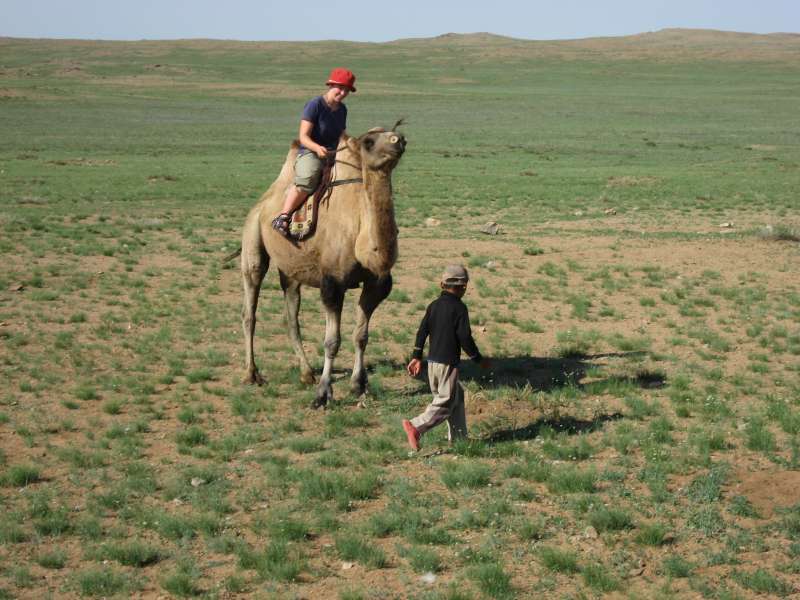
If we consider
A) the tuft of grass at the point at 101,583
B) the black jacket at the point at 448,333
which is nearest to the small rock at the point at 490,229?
the black jacket at the point at 448,333

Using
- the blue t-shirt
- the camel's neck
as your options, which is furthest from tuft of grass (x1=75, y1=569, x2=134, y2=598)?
→ the blue t-shirt

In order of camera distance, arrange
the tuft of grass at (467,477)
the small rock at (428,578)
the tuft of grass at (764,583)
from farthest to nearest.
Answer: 1. the tuft of grass at (467,477)
2. the small rock at (428,578)
3. the tuft of grass at (764,583)

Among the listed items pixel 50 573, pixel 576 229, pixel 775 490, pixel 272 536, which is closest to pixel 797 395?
pixel 775 490

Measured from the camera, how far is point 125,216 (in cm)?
2516

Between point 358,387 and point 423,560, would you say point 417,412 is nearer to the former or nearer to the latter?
point 358,387

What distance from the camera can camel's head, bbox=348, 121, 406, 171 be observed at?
8.78m

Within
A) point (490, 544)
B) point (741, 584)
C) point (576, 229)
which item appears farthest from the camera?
point (576, 229)

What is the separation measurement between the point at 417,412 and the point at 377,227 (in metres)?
1.88

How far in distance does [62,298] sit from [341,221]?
6653 mm

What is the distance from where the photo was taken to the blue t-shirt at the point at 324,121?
10.2m

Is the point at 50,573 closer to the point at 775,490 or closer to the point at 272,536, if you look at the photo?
the point at 272,536

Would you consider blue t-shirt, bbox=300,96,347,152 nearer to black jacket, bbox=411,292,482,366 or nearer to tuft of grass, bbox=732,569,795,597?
black jacket, bbox=411,292,482,366

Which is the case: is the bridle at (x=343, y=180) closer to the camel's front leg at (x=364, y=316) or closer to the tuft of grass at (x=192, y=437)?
the camel's front leg at (x=364, y=316)

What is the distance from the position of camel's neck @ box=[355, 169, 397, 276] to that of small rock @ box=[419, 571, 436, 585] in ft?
11.9
